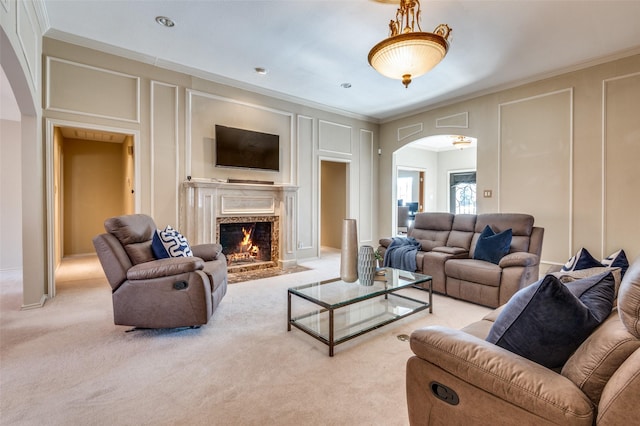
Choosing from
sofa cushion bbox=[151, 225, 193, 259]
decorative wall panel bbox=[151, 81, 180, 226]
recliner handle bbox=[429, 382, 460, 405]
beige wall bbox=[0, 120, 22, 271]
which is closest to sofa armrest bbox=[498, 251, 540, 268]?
recliner handle bbox=[429, 382, 460, 405]

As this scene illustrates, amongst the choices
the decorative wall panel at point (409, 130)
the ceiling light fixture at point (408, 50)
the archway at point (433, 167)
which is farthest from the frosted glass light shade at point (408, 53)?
the archway at point (433, 167)

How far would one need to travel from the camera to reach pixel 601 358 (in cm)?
92

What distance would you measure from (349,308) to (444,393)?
68.4 inches

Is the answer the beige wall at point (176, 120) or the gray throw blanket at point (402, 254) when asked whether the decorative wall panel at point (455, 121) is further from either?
the gray throw blanket at point (402, 254)

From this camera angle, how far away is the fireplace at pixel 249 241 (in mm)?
4879

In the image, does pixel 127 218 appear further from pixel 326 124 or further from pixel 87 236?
pixel 87 236

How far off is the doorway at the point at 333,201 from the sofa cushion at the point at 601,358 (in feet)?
18.4

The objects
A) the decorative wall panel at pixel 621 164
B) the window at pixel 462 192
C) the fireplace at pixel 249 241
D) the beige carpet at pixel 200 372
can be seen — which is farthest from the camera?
the window at pixel 462 192

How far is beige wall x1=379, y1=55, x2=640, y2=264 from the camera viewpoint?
12.6ft

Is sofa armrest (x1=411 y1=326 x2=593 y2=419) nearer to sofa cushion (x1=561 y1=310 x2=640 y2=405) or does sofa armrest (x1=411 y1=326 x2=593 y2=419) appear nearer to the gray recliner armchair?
sofa cushion (x1=561 y1=310 x2=640 y2=405)

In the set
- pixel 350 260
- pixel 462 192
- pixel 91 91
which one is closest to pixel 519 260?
pixel 350 260

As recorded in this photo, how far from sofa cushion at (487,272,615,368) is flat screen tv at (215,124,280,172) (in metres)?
4.36

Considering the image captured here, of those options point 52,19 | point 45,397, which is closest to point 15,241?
point 52,19

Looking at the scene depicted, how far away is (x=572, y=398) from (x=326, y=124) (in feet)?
18.6
